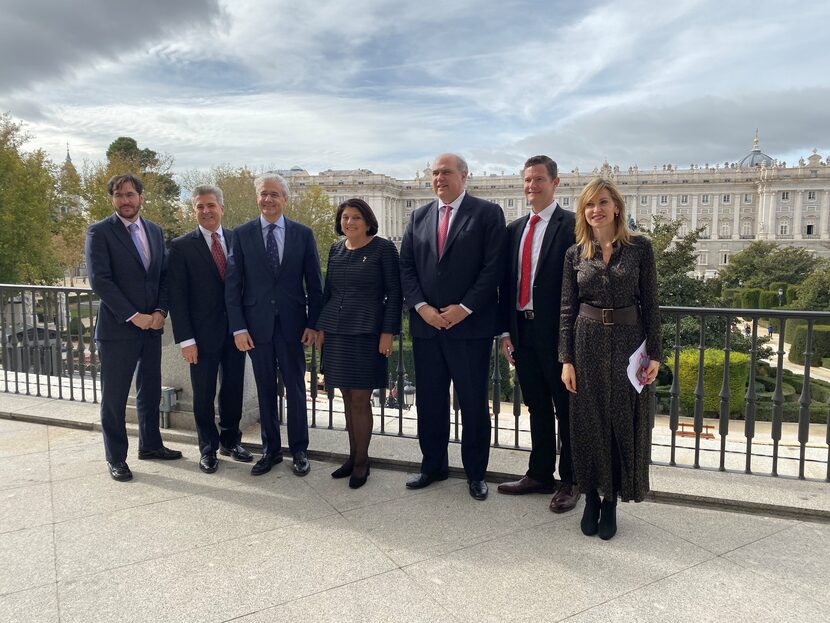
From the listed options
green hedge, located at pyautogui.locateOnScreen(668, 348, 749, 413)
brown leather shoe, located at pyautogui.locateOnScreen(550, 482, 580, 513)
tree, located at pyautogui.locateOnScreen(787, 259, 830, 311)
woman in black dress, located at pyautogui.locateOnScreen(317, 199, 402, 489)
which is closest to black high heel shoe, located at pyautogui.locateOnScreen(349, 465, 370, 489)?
woman in black dress, located at pyautogui.locateOnScreen(317, 199, 402, 489)

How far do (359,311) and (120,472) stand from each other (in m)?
1.95

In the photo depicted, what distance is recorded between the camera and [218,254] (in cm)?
432

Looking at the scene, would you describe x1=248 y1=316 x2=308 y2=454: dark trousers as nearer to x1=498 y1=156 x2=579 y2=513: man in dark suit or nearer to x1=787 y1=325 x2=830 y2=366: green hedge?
x1=498 y1=156 x2=579 y2=513: man in dark suit

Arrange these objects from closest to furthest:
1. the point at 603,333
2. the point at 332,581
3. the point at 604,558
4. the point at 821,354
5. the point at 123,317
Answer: the point at 332,581, the point at 604,558, the point at 603,333, the point at 123,317, the point at 821,354

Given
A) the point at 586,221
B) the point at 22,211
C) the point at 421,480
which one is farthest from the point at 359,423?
the point at 22,211

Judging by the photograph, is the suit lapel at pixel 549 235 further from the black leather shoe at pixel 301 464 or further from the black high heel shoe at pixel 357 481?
the black leather shoe at pixel 301 464

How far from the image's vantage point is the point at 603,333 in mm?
3186

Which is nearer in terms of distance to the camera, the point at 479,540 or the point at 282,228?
the point at 479,540

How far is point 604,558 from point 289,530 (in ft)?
5.36

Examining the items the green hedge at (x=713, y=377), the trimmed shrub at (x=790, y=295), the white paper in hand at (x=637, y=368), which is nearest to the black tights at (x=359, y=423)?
the white paper in hand at (x=637, y=368)

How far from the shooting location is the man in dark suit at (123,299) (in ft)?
13.6

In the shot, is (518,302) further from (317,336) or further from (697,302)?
(697,302)

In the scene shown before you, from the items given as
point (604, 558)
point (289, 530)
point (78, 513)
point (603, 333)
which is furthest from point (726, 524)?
point (78, 513)

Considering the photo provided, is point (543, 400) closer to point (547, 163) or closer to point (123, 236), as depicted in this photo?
point (547, 163)
